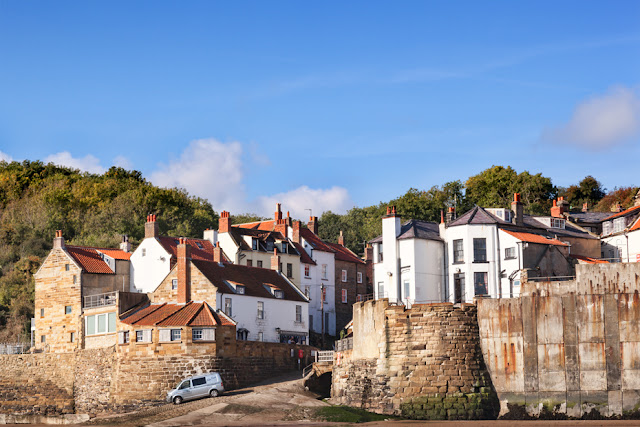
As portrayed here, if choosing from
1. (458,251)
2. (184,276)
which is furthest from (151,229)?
(458,251)

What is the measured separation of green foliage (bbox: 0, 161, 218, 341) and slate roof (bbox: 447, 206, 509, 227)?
34.9m

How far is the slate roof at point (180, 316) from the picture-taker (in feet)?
182

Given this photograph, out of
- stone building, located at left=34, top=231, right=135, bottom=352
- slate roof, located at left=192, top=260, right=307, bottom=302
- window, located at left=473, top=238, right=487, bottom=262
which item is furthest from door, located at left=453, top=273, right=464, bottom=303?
stone building, located at left=34, top=231, right=135, bottom=352

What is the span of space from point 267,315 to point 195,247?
377 inches

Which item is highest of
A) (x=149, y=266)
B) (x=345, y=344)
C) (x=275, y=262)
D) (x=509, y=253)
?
(x=275, y=262)

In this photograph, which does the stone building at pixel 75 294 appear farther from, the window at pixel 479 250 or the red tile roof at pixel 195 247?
the window at pixel 479 250

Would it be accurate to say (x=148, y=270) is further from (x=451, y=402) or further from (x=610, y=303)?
(x=610, y=303)

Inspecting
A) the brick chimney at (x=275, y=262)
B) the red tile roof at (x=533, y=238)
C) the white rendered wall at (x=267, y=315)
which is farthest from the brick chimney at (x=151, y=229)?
the red tile roof at (x=533, y=238)

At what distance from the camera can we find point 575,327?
4603 centimetres

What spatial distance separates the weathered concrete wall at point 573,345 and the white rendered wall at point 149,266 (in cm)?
2580

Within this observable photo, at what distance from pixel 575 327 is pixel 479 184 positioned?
135 ft

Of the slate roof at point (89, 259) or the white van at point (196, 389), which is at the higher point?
the slate roof at point (89, 259)

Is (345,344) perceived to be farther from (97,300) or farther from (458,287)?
(97,300)

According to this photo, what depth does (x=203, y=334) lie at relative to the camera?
55.1m
